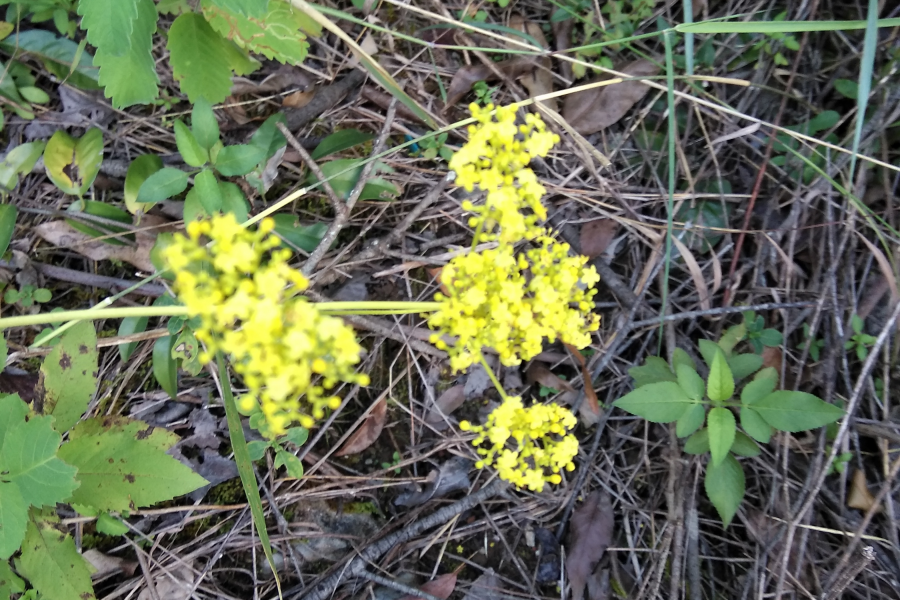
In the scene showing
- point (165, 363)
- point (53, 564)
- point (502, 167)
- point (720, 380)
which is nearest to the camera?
point (502, 167)

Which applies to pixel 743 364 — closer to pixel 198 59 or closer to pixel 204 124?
pixel 204 124

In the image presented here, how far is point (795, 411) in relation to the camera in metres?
2.46

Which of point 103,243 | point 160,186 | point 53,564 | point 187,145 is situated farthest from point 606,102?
point 53,564

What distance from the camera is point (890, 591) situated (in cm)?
269

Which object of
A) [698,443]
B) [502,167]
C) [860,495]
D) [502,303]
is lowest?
[860,495]

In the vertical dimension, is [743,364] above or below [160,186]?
below

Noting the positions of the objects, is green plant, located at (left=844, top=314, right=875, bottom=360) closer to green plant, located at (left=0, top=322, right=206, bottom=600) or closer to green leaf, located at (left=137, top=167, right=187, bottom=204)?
green plant, located at (left=0, top=322, right=206, bottom=600)

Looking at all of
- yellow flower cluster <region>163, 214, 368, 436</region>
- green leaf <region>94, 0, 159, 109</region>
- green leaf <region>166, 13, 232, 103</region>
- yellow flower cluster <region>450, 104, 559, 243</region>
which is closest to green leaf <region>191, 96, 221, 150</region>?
green leaf <region>166, 13, 232, 103</region>

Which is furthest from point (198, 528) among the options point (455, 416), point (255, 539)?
point (455, 416)

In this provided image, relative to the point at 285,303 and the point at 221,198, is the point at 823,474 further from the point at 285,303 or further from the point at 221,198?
the point at 221,198

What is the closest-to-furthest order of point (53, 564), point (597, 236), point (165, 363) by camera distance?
1. point (53, 564)
2. point (165, 363)
3. point (597, 236)

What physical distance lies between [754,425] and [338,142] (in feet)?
7.88

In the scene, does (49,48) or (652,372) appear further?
(49,48)

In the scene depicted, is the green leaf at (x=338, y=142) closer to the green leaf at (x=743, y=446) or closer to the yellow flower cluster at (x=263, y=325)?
the yellow flower cluster at (x=263, y=325)
